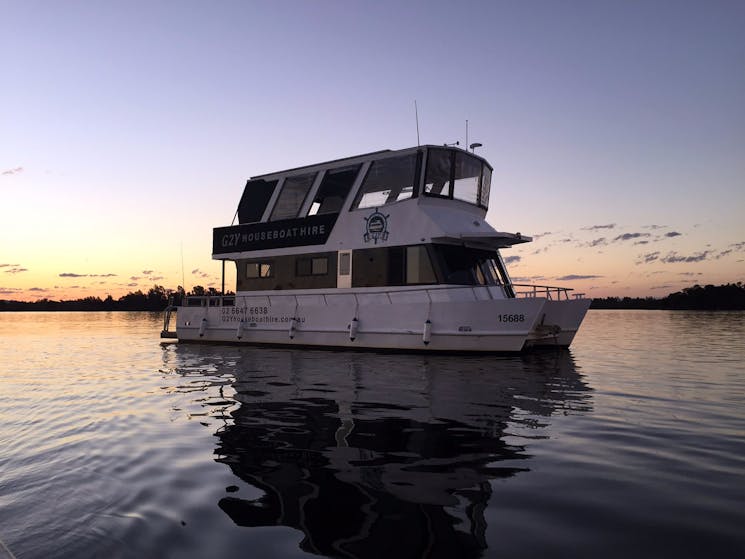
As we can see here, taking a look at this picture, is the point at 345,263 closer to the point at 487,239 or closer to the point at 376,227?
the point at 376,227

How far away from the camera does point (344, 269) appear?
679 inches

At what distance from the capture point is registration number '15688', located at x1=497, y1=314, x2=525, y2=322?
14.1 m

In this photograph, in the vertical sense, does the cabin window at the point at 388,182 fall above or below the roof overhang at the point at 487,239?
above

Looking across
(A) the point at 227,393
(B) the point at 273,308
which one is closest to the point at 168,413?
(A) the point at 227,393

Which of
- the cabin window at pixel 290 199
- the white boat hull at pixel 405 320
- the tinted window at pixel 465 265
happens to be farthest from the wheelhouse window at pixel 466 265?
the cabin window at pixel 290 199

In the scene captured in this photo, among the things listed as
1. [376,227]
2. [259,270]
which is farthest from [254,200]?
[376,227]

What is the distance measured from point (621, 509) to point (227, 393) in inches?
274

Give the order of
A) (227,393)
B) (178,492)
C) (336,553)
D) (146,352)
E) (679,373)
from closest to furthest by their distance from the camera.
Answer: (336,553), (178,492), (227,393), (679,373), (146,352)

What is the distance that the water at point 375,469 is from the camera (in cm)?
308

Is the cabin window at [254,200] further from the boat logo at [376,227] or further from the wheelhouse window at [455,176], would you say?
the wheelhouse window at [455,176]

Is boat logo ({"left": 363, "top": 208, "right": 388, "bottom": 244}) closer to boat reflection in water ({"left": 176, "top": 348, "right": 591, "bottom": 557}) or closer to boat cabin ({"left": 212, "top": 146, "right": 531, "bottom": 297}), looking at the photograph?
boat cabin ({"left": 212, "top": 146, "right": 531, "bottom": 297})

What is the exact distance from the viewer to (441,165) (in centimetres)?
1662

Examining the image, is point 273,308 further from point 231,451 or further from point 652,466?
point 652,466

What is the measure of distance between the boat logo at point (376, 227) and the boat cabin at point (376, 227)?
31 mm
